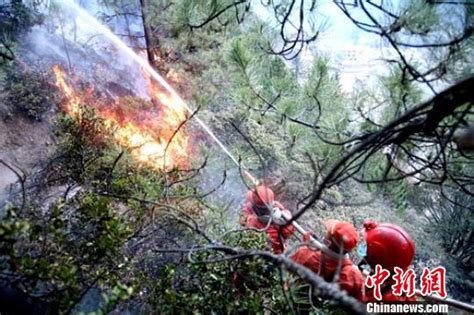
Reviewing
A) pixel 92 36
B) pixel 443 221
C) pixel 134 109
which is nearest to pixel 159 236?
pixel 134 109

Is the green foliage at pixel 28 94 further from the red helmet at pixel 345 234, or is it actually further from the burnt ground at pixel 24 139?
the red helmet at pixel 345 234

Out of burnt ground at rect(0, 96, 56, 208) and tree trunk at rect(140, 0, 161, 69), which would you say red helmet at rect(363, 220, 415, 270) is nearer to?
burnt ground at rect(0, 96, 56, 208)

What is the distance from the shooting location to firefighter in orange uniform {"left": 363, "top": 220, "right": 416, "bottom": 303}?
9.24ft

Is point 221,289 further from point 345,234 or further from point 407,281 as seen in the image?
point 407,281

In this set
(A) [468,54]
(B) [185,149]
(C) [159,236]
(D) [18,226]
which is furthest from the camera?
(B) [185,149]

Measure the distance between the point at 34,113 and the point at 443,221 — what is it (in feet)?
28.0

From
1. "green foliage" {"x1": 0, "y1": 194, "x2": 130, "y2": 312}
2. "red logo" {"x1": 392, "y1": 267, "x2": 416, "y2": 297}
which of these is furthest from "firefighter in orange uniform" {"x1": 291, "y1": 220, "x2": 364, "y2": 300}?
"green foliage" {"x1": 0, "y1": 194, "x2": 130, "y2": 312}

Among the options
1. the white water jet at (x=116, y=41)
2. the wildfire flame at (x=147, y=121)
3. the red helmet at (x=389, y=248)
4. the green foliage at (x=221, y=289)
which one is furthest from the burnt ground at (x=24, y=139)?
the red helmet at (x=389, y=248)

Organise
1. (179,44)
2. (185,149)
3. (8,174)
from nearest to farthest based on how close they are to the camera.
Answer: (8,174) < (185,149) < (179,44)

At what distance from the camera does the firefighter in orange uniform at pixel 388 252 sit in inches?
111

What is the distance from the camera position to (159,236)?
411 cm

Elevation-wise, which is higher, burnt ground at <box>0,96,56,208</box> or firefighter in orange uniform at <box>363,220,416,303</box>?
burnt ground at <box>0,96,56,208</box>

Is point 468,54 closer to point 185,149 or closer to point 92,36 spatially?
point 185,149

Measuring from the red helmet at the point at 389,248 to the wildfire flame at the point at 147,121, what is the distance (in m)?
3.33
